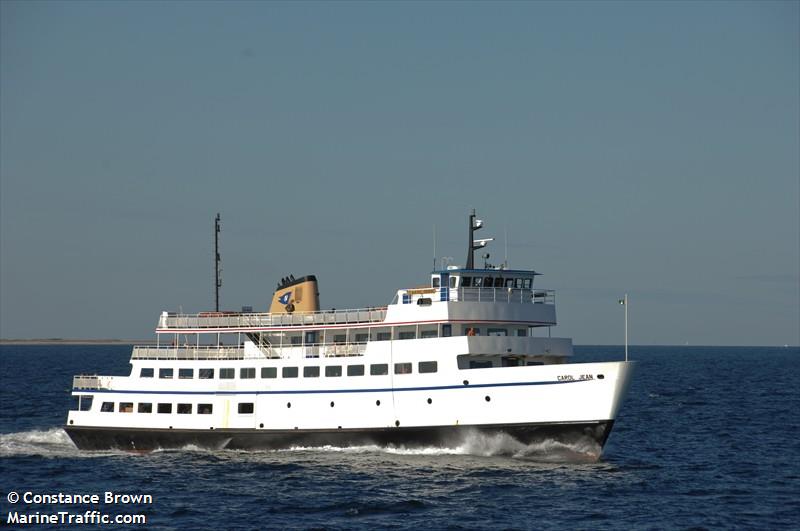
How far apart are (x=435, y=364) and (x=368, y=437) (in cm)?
387

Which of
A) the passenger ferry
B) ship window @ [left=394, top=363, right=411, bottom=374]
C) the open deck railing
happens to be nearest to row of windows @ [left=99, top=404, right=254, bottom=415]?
the passenger ferry

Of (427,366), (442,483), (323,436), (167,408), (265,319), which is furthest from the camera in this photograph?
(265,319)

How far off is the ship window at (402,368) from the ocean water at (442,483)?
289 cm

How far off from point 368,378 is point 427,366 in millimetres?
2449

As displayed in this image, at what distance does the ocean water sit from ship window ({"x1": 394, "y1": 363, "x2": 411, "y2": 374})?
9.49 ft

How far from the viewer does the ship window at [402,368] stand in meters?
36.5

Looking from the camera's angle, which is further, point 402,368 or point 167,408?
point 167,408

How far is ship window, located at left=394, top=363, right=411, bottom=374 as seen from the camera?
3653 centimetres

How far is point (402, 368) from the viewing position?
3666 centimetres

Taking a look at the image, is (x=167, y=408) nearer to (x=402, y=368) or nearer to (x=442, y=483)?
(x=402, y=368)

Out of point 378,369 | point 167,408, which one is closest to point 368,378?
point 378,369

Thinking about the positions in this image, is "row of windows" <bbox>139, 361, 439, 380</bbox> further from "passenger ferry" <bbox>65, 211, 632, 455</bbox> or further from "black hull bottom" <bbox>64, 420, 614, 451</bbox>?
"black hull bottom" <bbox>64, 420, 614, 451</bbox>

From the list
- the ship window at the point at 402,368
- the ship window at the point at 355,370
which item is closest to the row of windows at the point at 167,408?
the ship window at the point at 355,370

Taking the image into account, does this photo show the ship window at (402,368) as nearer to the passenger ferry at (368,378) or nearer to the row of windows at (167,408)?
the passenger ferry at (368,378)
